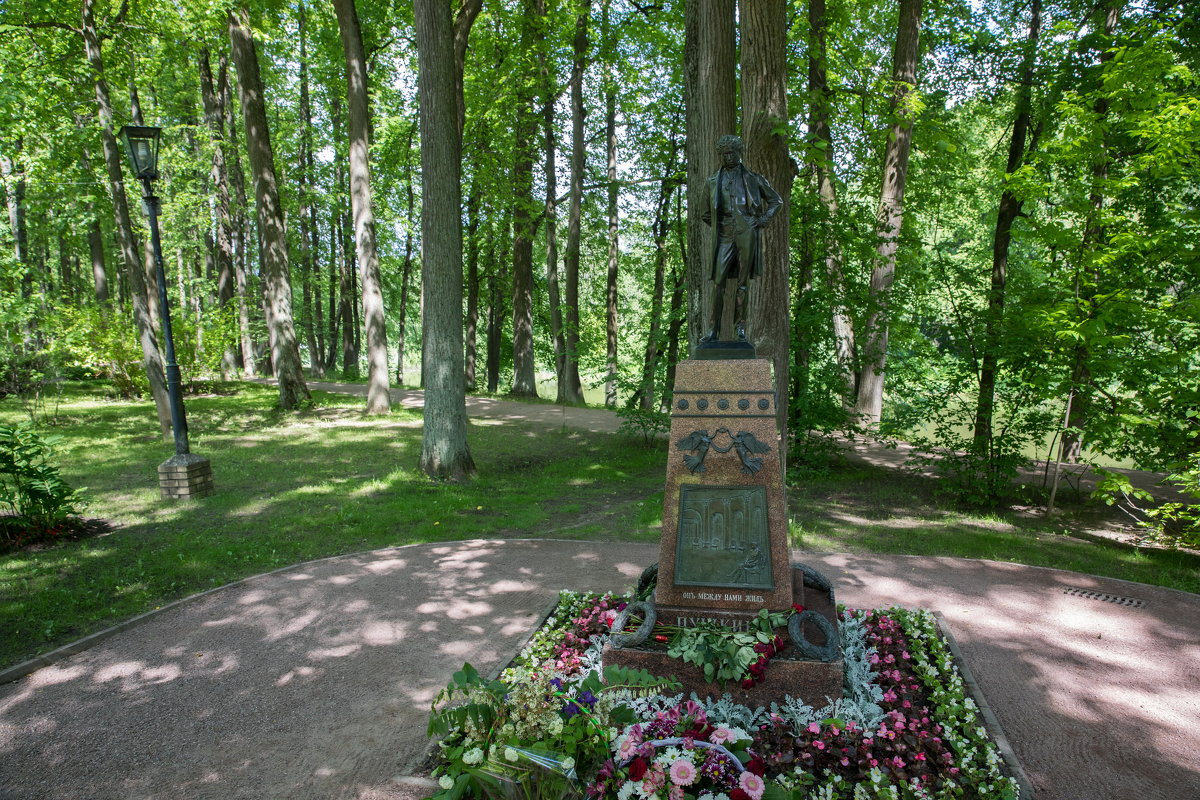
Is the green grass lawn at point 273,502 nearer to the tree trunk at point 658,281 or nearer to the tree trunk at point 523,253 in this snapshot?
the tree trunk at point 658,281

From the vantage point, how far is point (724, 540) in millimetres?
4367

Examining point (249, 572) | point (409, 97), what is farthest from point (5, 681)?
point (409, 97)

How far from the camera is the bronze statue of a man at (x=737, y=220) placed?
15.8ft

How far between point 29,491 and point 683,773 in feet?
25.8

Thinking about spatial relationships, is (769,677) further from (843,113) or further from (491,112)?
(491,112)

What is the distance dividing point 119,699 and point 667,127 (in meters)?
18.7

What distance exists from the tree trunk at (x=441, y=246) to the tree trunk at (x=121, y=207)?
5.49m

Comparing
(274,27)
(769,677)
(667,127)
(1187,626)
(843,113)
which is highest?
(274,27)

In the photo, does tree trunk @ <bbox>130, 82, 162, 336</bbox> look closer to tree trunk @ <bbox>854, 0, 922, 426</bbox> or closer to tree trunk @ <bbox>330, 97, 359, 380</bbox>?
tree trunk @ <bbox>330, 97, 359, 380</bbox>

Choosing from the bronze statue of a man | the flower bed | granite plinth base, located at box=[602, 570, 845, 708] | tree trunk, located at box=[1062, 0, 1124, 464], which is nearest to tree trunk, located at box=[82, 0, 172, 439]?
the flower bed

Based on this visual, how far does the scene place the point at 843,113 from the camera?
11961mm

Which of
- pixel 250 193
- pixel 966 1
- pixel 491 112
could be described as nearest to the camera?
pixel 966 1

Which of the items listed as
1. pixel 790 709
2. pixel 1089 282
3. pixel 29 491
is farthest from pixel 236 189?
pixel 790 709

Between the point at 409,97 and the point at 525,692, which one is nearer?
the point at 525,692
